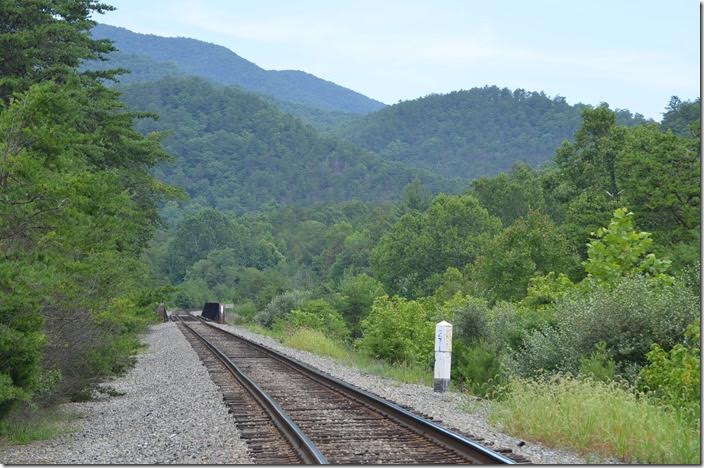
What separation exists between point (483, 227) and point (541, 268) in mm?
34094

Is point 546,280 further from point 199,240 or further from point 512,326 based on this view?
point 199,240

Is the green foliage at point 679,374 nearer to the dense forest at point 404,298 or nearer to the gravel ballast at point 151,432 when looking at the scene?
the dense forest at point 404,298

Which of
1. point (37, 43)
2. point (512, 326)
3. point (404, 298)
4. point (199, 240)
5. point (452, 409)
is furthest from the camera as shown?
point (199, 240)

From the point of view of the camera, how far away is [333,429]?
11.7m

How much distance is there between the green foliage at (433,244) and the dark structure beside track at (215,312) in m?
18.3

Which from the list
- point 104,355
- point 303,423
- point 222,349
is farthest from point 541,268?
point 303,423

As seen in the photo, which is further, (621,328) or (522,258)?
(522,258)

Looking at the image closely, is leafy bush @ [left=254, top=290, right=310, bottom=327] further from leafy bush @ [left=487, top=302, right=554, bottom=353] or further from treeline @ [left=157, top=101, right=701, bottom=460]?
leafy bush @ [left=487, top=302, right=554, bottom=353]

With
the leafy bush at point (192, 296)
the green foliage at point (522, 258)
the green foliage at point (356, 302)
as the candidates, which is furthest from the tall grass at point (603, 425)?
Result: the leafy bush at point (192, 296)

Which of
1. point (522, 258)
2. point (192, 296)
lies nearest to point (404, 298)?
point (522, 258)

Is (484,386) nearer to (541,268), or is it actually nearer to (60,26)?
(60,26)

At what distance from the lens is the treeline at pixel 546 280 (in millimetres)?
14812

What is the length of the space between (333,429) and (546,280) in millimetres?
27408

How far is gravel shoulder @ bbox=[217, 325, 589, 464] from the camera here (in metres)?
9.80
